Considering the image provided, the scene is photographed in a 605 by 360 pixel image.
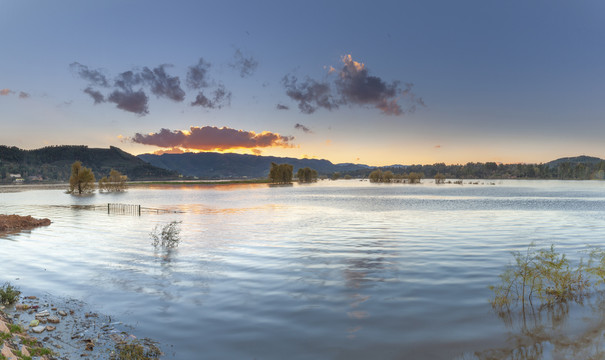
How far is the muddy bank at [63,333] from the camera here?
10.2 metres

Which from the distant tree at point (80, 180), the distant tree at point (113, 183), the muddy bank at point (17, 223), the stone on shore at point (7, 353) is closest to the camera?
the stone on shore at point (7, 353)

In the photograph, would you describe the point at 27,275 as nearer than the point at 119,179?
Yes

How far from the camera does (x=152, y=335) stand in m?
12.3

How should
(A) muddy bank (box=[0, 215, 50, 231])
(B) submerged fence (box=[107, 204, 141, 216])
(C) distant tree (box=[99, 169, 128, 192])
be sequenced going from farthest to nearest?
(C) distant tree (box=[99, 169, 128, 192])
(B) submerged fence (box=[107, 204, 141, 216])
(A) muddy bank (box=[0, 215, 50, 231])

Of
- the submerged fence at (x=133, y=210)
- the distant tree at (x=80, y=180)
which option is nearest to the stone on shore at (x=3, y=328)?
the submerged fence at (x=133, y=210)

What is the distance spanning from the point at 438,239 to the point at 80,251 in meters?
29.0

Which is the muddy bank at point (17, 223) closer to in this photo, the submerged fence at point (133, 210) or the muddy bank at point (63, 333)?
the submerged fence at point (133, 210)

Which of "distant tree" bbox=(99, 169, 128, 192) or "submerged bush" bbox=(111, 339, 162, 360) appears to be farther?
"distant tree" bbox=(99, 169, 128, 192)

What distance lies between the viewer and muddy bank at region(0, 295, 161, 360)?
10.2 m

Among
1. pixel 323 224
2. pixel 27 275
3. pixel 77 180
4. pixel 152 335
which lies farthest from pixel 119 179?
pixel 152 335

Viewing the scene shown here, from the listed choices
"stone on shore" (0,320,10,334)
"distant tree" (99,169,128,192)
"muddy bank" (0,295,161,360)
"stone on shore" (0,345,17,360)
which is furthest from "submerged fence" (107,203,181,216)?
"distant tree" (99,169,128,192)

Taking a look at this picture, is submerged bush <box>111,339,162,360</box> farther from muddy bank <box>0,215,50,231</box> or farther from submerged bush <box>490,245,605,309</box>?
muddy bank <box>0,215,50,231</box>

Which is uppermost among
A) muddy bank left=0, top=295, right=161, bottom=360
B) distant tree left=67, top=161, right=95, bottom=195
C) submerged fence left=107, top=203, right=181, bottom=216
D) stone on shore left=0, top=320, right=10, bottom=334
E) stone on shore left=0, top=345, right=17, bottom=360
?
distant tree left=67, top=161, right=95, bottom=195

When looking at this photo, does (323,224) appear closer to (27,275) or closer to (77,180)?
(27,275)
